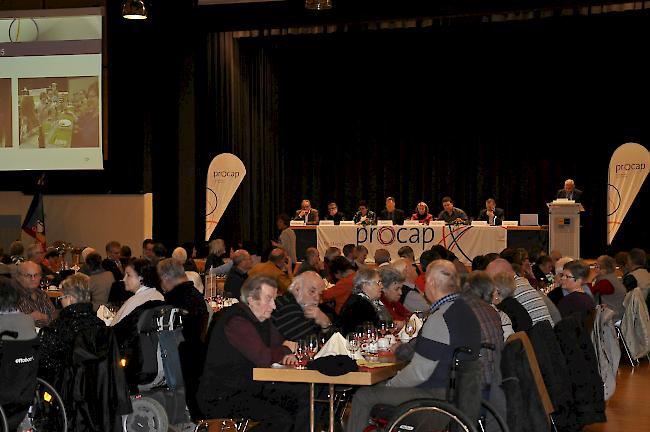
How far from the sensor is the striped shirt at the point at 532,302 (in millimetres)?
7098

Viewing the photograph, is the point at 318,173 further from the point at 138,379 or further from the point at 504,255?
the point at 138,379

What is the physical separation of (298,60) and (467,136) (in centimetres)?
373

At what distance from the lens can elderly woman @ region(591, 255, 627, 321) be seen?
10.4 meters

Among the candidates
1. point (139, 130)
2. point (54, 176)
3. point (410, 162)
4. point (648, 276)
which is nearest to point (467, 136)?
point (410, 162)

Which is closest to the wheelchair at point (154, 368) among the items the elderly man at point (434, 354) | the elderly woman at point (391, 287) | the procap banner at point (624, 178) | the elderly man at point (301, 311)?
the elderly man at point (301, 311)

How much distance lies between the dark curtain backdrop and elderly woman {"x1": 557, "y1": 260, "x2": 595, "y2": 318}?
425 inches

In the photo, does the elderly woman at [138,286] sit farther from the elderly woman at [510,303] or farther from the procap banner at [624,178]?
Result: the procap banner at [624,178]

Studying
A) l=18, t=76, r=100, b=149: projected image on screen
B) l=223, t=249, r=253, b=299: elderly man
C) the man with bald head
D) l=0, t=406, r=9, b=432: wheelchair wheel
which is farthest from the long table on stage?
l=0, t=406, r=9, b=432: wheelchair wheel

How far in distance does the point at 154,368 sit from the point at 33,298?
2.14 metres

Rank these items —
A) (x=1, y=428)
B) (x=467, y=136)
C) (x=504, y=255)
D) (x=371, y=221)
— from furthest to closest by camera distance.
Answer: (x=467, y=136), (x=371, y=221), (x=504, y=255), (x=1, y=428)

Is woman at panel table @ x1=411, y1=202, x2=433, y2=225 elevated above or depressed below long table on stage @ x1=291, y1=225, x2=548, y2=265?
above

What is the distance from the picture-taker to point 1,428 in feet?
17.8

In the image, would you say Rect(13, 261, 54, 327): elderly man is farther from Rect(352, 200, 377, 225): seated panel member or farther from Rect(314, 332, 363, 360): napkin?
Rect(352, 200, 377, 225): seated panel member

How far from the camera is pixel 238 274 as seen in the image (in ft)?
33.2
